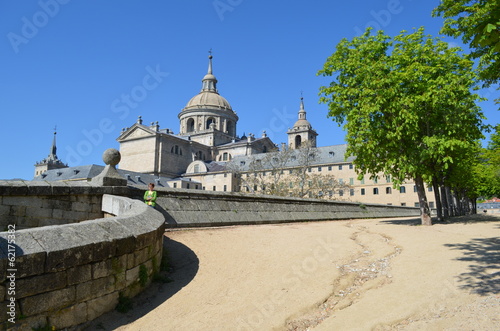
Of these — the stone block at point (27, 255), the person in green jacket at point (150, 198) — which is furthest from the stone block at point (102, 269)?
the person in green jacket at point (150, 198)

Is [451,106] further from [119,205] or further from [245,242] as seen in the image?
[119,205]

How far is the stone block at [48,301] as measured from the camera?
368 centimetres

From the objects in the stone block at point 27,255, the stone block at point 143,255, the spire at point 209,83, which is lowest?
the stone block at point 143,255

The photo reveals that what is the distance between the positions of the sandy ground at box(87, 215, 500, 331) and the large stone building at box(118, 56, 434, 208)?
152ft

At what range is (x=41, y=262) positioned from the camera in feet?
12.4

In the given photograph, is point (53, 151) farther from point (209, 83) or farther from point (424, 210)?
point (424, 210)

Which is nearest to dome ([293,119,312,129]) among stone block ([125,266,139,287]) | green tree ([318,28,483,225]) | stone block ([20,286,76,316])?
green tree ([318,28,483,225])

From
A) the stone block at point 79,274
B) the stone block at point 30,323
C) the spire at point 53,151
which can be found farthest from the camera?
the spire at point 53,151

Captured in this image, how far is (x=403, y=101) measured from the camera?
1369cm

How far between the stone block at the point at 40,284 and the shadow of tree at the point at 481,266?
5218mm

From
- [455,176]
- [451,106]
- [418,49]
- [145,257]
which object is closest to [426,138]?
[451,106]

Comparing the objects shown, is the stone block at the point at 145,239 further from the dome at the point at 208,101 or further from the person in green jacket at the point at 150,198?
the dome at the point at 208,101

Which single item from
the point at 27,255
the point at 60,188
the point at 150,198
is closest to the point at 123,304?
the point at 27,255

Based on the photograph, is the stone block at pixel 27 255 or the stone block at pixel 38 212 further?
the stone block at pixel 38 212
